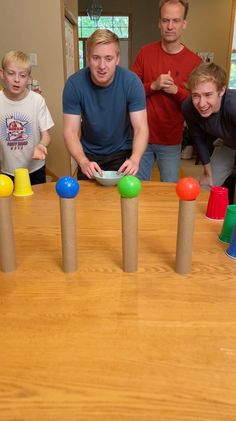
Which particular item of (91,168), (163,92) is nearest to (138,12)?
(163,92)

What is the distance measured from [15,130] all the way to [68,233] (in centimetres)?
125

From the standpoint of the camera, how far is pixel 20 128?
1.94 meters

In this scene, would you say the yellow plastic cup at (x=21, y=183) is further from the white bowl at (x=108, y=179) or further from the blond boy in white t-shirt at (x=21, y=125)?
the blond boy in white t-shirt at (x=21, y=125)

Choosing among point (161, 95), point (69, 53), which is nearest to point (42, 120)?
point (161, 95)

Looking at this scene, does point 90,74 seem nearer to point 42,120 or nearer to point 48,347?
point 42,120

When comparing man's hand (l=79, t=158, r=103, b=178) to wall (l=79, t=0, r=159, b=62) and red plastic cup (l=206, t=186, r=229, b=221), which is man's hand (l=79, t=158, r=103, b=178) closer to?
red plastic cup (l=206, t=186, r=229, b=221)

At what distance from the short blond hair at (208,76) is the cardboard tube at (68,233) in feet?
3.31

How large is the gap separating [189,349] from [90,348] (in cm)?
17

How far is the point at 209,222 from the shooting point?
115 centimetres

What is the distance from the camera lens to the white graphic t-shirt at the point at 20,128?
192cm

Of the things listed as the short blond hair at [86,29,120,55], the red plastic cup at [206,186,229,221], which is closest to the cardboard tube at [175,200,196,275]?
the red plastic cup at [206,186,229,221]

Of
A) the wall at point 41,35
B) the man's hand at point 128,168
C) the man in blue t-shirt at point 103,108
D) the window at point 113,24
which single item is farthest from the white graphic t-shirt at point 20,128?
the window at point 113,24

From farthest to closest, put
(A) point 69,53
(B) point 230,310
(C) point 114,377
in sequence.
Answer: (A) point 69,53, (B) point 230,310, (C) point 114,377

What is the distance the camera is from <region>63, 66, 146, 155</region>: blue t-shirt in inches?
61.6
